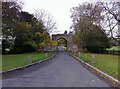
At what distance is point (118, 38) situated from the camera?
57.8 m

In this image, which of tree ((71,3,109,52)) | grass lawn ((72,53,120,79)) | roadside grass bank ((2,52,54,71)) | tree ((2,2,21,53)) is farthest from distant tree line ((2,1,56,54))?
grass lawn ((72,53,120,79))

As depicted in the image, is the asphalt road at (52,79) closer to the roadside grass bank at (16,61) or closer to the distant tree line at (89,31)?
the roadside grass bank at (16,61)

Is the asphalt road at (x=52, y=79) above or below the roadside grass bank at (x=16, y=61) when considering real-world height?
below

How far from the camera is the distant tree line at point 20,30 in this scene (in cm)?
5663

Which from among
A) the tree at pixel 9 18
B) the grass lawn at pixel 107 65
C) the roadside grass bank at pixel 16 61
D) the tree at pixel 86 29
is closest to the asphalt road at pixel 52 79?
the grass lawn at pixel 107 65

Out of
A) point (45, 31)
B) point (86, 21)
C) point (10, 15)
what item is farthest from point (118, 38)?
point (45, 31)

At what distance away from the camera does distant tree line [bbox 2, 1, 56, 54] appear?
2229 inches

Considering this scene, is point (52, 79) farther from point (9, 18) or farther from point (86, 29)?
point (86, 29)

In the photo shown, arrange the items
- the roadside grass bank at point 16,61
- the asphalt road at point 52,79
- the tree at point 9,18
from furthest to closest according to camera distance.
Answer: the tree at point 9,18, the roadside grass bank at point 16,61, the asphalt road at point 52,79

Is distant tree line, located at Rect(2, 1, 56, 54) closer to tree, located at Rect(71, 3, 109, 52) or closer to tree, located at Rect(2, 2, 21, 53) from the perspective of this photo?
tree, located at Rect(2, 2, 21, 53)

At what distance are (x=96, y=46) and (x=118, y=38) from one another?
66.0ft

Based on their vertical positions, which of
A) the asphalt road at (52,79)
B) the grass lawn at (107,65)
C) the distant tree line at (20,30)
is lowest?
the asphalt road at (52,79)

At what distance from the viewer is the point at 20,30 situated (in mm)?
67312

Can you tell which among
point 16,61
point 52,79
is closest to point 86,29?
point 16,61
